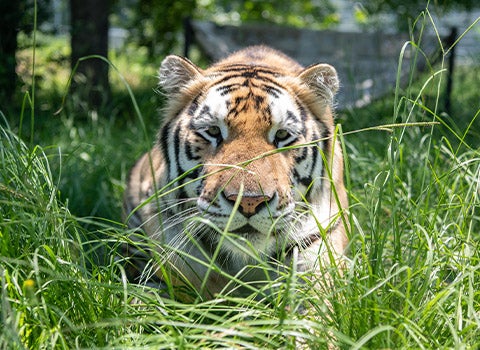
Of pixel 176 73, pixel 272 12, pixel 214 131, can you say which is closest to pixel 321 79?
pixel 214 131

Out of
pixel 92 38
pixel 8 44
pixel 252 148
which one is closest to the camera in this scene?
pixel 252 148

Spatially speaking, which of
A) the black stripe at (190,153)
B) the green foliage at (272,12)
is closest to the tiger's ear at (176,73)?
the black stripe at (190,153)

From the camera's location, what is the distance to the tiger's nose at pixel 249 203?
2467mm

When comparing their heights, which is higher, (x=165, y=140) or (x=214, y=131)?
(x=214, y=131)

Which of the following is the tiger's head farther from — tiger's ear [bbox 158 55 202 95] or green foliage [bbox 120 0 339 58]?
green foliage [bbox 120 0 339 58]

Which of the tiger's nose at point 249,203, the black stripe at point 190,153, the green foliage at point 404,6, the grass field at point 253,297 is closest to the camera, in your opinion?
the grass field at point 253,297

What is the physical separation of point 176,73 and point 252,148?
703 mm

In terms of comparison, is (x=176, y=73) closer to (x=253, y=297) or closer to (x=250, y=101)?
(x=250, y=101)

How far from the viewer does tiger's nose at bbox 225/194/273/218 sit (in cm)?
247

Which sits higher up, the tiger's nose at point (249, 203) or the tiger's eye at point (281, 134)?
the tiger's eye at point (281, 134)

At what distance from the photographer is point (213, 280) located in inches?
120

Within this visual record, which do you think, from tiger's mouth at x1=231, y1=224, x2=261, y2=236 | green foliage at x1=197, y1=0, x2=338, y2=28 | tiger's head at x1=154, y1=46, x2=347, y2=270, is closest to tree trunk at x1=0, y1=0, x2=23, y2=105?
tiger's head at x1=154, y1=46, x2=347, y2=270

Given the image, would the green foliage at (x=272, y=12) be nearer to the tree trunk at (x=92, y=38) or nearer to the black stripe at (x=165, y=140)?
the tree trunk at (x=92, y=38)

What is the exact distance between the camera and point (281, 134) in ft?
9.39
